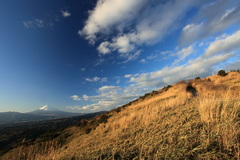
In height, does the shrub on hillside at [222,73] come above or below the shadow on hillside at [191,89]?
above

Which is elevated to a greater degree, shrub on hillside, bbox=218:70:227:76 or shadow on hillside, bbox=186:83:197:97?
shrub on hillside, bbox=218:70:227:76

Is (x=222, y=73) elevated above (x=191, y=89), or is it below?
above

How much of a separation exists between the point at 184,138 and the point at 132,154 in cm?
151

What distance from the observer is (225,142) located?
7.41ft

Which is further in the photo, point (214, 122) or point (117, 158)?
point (214, 122)

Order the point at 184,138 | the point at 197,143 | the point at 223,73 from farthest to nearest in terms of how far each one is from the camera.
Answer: the point at 223,73 → the point at 184,138 → the point at 197,143

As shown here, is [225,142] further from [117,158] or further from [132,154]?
[117,158]

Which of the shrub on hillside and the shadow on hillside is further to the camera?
the shrub on hillside

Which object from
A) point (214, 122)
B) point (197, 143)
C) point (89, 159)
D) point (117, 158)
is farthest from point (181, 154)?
point (89, 159)

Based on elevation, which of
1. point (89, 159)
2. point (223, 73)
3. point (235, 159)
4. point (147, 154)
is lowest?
point (89, 159)

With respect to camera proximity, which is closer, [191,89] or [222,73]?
[191,89]

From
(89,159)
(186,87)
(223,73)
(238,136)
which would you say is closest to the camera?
(238,136)

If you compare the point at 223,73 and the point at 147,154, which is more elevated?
the point at 223,73

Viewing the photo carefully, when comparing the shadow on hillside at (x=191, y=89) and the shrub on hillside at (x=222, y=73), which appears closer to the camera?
the shadow on hillside at (x=191, y=89)
